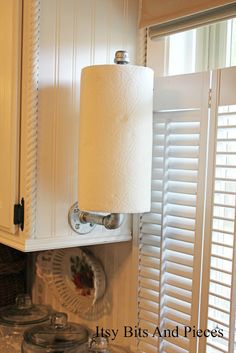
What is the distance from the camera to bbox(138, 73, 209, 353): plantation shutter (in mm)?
1213

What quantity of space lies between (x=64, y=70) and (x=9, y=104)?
18 cm

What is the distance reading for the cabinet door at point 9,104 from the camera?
1226 mm

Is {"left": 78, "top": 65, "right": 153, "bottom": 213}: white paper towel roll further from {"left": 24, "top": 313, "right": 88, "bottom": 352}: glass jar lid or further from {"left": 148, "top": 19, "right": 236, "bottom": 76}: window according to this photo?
{"left": 24, "top": 313, "right": 88, "bottom": 352}: glass jar lid

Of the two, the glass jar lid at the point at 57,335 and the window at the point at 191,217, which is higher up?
the window at the point at 191,217

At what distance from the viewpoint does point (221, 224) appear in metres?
1.17

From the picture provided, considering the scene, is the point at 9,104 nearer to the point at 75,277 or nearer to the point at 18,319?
the point at 75,277

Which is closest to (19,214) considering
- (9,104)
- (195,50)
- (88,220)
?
(88,220)

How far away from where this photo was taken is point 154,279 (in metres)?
1.34

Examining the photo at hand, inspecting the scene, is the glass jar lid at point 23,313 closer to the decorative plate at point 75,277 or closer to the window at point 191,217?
the decorative plate at point 75,277

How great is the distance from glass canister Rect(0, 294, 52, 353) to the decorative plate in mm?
99

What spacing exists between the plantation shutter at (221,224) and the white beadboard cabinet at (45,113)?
14.7 inches

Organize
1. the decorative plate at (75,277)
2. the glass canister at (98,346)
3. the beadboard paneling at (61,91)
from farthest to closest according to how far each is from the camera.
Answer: the decorative plate at (75,277)
the glass canister at (98,346)
the beadboard paneling at (61,91)

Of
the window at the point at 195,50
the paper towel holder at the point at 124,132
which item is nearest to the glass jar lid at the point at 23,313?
the paper towel holder at the point at 124,132

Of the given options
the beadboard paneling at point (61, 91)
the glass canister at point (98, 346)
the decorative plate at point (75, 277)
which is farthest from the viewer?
the decorative plate at point (75, 277)
